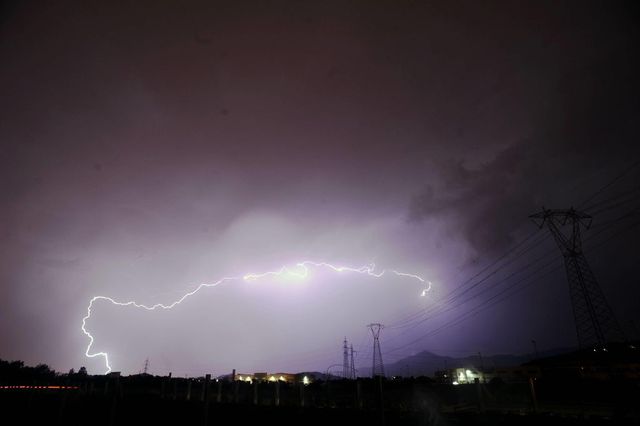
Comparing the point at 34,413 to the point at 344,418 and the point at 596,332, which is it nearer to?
the point at 344,418

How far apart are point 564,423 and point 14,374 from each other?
251 feet

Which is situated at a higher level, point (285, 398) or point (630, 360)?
point (630, 360)

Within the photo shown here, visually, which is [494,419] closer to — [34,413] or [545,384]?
[545,384]

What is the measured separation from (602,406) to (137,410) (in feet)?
76.6

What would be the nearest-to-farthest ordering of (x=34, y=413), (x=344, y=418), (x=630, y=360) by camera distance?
(x=344, y=418)
(x=34, y=413)
(x=630, y=360)

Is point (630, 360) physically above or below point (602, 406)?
above

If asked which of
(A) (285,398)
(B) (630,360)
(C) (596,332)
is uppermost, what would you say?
(C) (596,332)

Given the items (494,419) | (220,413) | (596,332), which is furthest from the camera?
(596,332)

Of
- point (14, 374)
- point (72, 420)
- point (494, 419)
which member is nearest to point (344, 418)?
point (494, 419)

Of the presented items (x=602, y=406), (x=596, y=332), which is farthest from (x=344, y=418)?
(x=596, y=332)

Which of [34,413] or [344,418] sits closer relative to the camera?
[344,418]

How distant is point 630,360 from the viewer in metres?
30.7

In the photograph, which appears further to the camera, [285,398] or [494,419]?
[285,398]

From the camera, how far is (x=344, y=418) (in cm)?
1100
